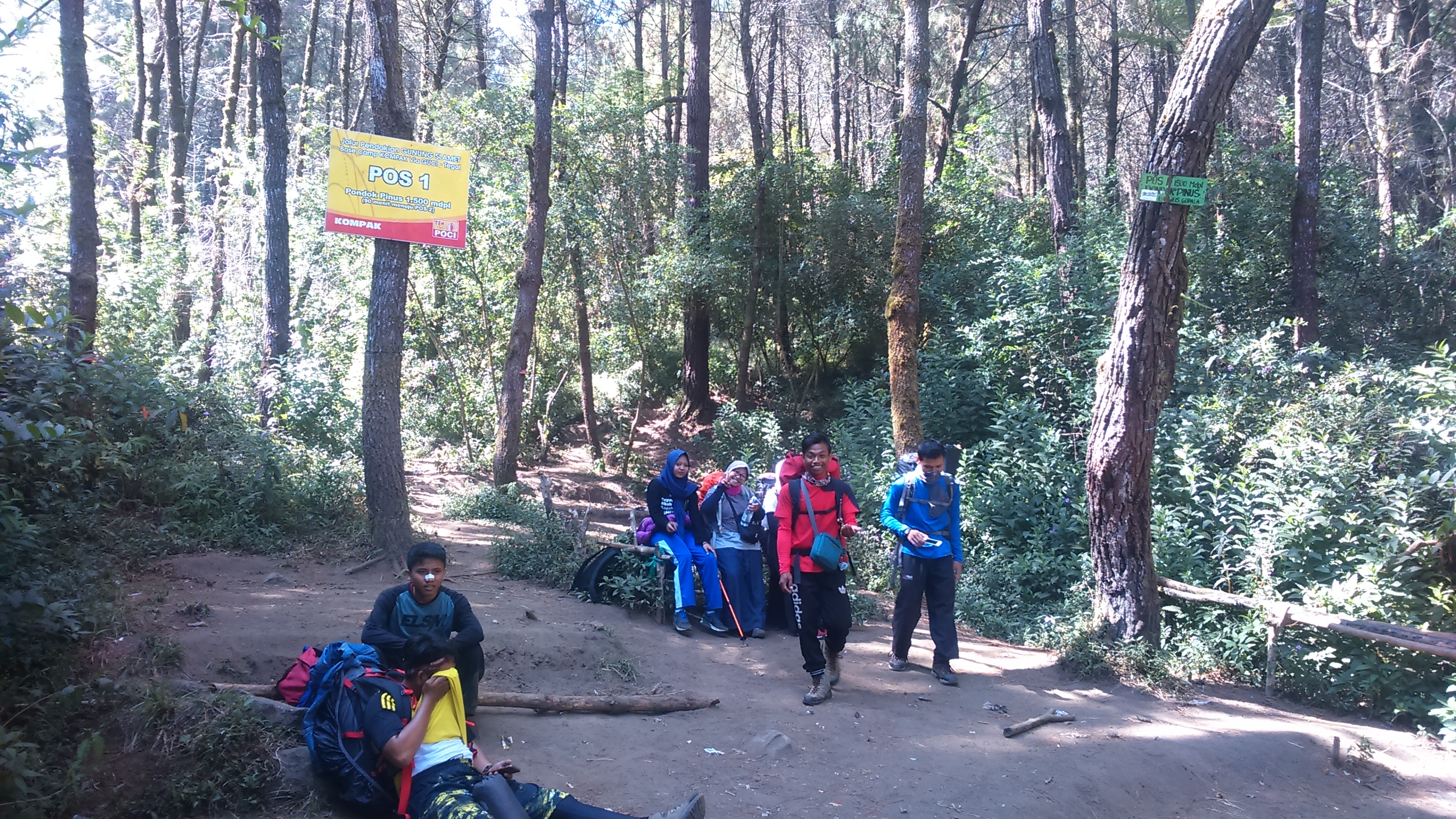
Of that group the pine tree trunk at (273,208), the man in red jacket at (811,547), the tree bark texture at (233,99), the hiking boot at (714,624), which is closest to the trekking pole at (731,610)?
the hiking boot at (714,624)

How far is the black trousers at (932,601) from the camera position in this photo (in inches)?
255

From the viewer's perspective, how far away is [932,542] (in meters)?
6.36

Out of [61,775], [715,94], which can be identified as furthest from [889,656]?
[715,94]

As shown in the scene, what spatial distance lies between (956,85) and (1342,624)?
53.3 ft

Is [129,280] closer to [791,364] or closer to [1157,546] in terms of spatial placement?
[791,364]

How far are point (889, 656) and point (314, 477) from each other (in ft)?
22.5

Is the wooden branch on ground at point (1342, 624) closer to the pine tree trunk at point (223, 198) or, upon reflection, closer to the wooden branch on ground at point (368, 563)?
the wooden branch on ground at point (368, 563)

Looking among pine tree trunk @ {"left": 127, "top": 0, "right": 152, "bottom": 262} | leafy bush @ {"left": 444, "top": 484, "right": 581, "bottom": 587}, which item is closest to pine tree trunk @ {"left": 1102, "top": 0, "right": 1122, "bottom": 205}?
leafy bush @ {"left": 444, "top": 484, "right": 581, "bottom": 587}

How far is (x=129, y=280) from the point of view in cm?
1526

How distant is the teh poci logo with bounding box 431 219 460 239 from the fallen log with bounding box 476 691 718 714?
4979mm

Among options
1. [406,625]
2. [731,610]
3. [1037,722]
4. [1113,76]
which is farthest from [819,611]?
[1113,76]

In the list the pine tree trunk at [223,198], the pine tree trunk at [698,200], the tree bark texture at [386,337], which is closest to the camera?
the tree bark texture at [386,337]

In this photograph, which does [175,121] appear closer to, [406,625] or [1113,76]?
[406,625]

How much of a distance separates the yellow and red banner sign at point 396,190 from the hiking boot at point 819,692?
5.66 meters
